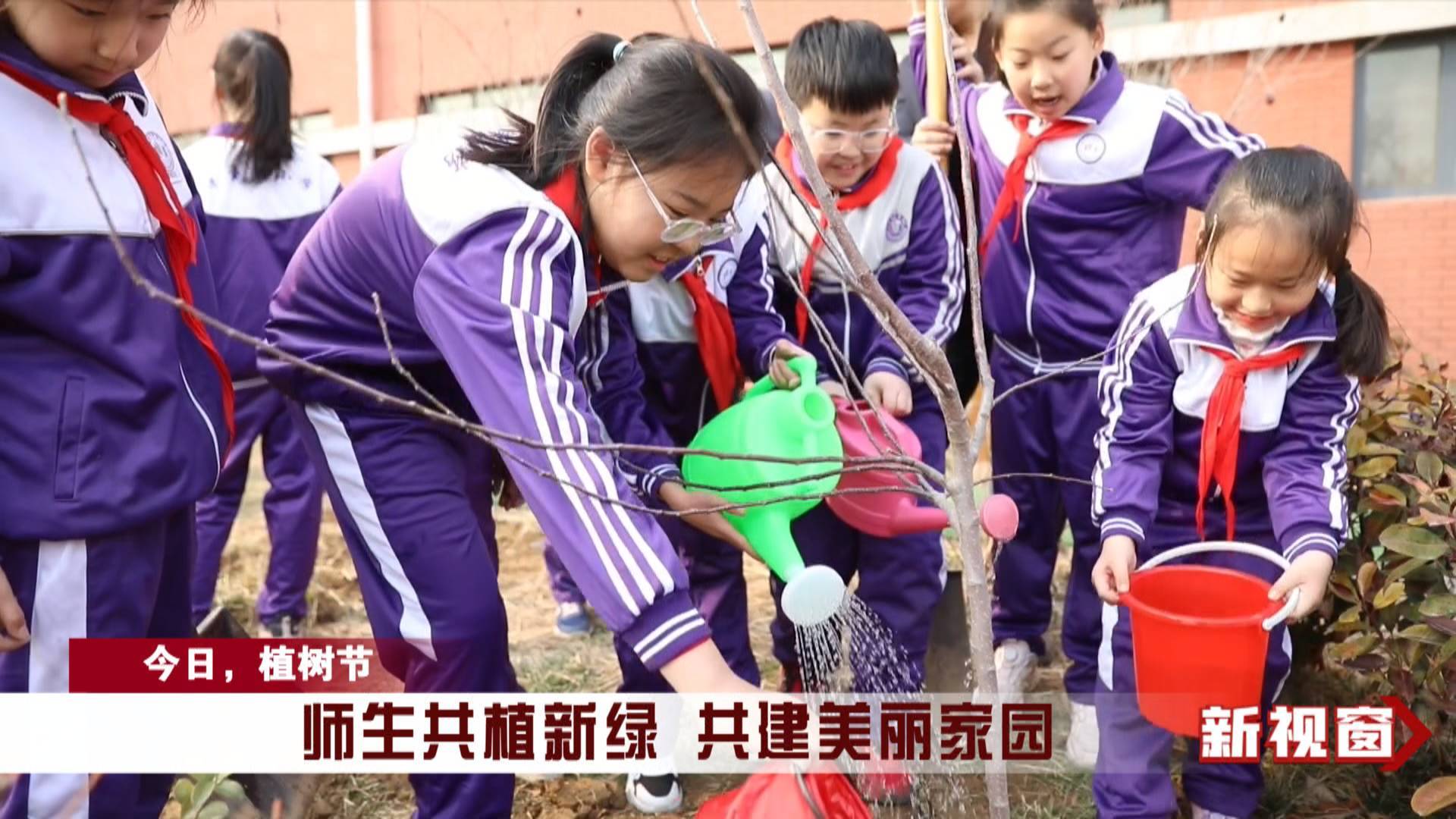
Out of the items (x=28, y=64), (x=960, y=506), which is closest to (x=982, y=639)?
(x=960, y=506)

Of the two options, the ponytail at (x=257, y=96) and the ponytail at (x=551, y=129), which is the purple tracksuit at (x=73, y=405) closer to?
the ponytail at (x=551, y=129)

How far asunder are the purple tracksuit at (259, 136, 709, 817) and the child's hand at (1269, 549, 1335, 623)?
1029 millimetres

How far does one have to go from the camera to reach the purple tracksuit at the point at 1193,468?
2.09 metres

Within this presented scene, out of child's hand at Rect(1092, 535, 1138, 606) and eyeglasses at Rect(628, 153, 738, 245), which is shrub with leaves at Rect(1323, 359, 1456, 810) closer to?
child's hand at Rect(1092, 535, 1138, 606)

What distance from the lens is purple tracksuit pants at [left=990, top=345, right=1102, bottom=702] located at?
271cm

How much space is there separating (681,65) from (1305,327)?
1.19 meters

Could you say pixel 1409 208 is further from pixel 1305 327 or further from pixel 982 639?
pixel 982 639

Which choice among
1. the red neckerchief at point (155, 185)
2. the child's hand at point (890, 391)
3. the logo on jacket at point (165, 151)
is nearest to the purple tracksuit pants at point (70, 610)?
the red neckerchief at point (155, 185)

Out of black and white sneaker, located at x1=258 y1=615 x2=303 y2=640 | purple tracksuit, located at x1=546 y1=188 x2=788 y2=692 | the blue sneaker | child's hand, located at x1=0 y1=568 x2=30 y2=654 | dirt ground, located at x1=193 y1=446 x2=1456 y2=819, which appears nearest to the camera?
child's hand, located at x1=0 y1=568 x2=30 y2=654

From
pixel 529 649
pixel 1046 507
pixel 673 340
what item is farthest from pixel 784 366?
pixel 529 649

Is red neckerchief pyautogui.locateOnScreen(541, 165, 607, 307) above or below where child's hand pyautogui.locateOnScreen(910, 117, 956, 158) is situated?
below

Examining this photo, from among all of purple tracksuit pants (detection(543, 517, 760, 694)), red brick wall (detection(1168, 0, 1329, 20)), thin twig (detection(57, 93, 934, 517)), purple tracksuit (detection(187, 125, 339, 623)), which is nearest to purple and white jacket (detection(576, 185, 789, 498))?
purple tracksuit pants (detection(543, 517, 760, 694))

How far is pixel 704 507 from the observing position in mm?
1780

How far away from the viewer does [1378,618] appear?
212 centimetres
